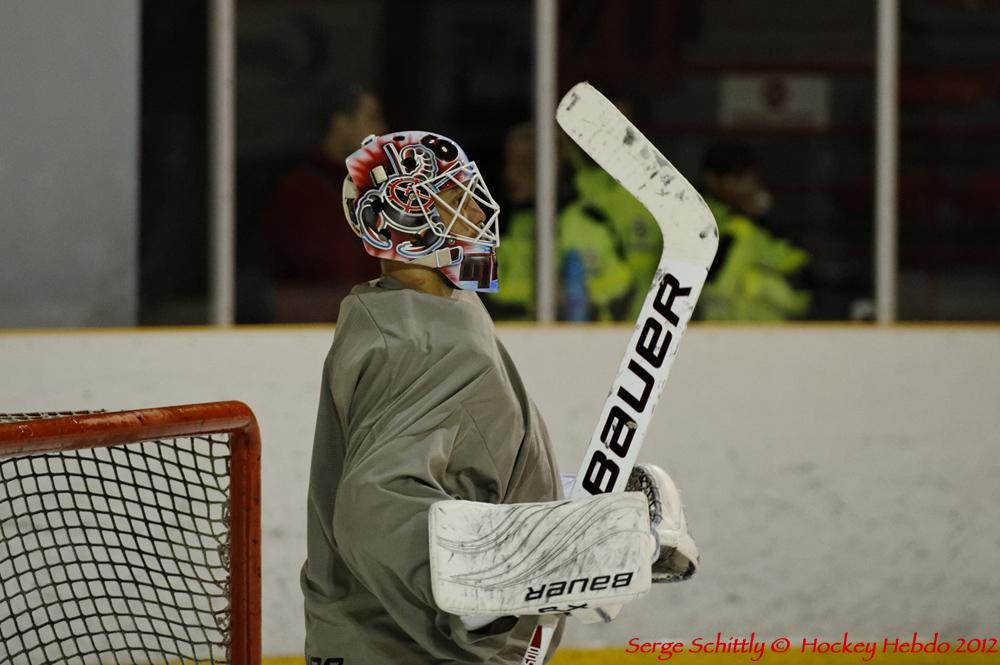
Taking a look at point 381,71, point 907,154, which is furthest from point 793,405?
point 381,71

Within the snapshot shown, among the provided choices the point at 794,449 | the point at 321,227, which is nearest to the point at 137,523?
the point at 321,227

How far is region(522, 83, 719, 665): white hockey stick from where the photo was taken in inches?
67.3

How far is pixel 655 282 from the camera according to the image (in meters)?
1.76

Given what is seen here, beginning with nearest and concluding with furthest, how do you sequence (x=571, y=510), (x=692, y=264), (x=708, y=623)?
(x=571, y=510), (x=692, y=264), (x=708, y=623)

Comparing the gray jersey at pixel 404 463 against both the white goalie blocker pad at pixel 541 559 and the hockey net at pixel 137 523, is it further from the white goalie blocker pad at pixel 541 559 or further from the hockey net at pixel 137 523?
the hockey net at pixel 137 523

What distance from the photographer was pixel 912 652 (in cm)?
370

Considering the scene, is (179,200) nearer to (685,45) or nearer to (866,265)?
(685,45)

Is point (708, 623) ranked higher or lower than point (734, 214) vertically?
lower

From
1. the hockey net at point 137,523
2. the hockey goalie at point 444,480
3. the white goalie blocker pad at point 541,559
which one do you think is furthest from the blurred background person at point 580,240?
the white goalie blocker pad at point 541,559

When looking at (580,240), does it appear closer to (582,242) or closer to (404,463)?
(582,242)

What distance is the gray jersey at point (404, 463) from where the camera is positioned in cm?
151

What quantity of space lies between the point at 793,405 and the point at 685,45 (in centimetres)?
94

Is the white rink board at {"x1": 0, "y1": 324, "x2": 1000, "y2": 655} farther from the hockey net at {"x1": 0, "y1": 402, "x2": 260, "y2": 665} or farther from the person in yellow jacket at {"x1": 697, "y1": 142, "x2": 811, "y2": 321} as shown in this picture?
the hockey net at {"x1": 0, "y1": 402, "x2": 260, "y2": 665}

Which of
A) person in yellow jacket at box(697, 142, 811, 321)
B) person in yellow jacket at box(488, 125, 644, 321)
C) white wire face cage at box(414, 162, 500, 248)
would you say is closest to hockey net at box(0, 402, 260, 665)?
white wire face cage at box(414, 162, 500, 248)
